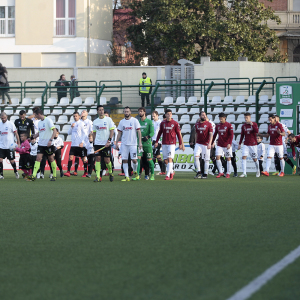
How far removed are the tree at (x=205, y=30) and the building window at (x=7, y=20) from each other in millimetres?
8430

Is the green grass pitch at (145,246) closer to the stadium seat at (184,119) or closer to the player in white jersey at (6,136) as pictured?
the player in white jersey at (6,136)

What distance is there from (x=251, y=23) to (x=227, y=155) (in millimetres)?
19717

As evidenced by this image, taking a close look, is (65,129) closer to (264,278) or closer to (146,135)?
(146,135)

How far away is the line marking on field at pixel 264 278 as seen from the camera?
4023 mm

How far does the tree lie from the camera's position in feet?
110

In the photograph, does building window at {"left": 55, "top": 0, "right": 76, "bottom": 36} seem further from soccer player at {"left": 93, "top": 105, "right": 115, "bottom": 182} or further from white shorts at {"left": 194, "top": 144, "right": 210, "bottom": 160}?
soccer player at {"left": 93, "top": 105, "right": 115, "bottom": 182}

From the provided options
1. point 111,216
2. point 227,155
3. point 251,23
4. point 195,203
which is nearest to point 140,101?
point 227,155

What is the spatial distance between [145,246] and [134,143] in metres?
9.44

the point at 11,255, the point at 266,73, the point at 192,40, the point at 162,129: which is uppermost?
the point at 192,40

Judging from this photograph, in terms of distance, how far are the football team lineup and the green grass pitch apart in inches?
175

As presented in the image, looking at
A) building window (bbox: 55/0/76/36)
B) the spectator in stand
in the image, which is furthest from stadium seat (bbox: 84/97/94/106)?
building window (bbox: 55/0/76/36)

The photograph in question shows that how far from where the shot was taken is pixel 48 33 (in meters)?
37.3

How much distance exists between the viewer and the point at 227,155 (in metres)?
17.3

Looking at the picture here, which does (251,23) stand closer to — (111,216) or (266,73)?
(266,73)
